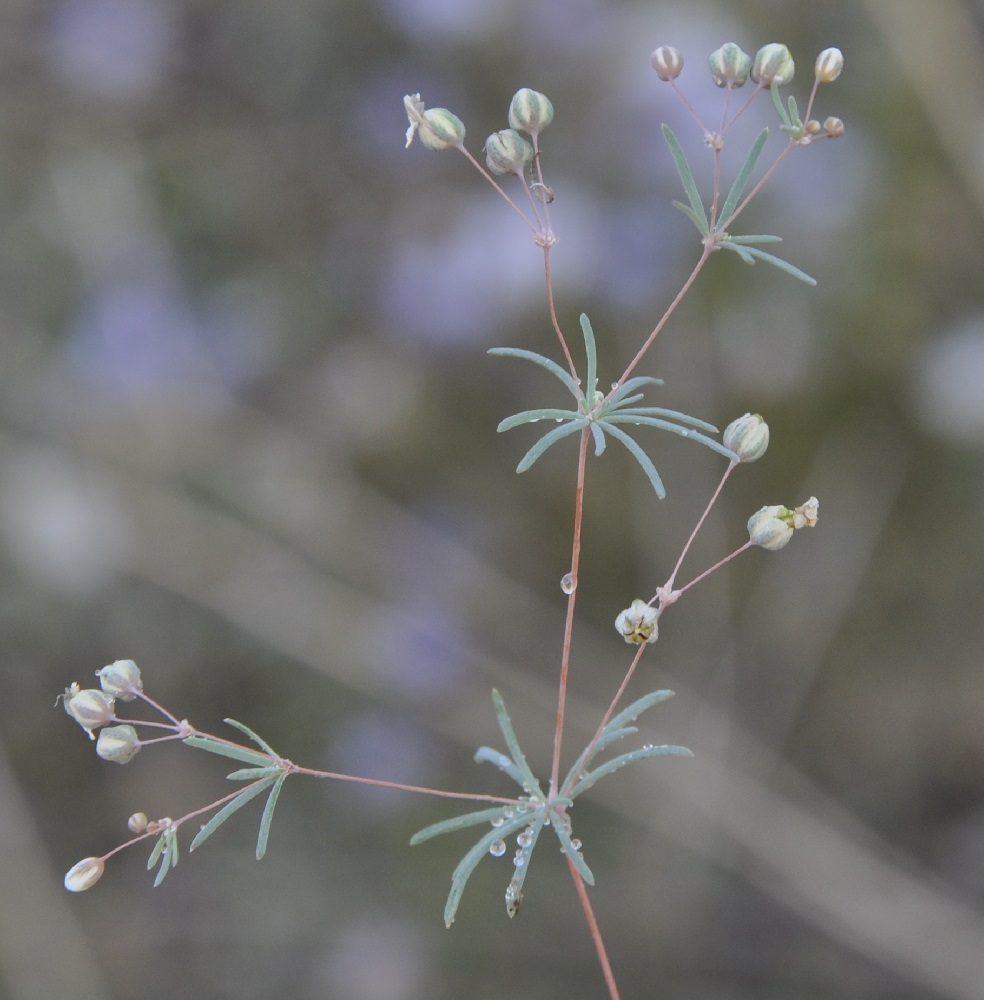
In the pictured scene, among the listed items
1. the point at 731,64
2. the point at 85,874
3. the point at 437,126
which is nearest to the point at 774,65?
the point at 731,64

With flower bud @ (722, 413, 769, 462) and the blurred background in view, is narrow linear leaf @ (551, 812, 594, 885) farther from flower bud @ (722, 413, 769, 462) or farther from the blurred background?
the blurred background

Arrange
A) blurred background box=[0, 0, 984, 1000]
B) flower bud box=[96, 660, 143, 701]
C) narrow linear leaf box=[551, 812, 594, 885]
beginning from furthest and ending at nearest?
blurred background box=[0, 0, 984, 1000] → flower bud box=[96, 660, 143, 701] → narrow linear leaf box=[551, 812, 594, 885]

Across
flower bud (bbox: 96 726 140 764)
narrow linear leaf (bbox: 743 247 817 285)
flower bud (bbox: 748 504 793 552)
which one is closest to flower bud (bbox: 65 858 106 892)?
flower bud (bbox: 96 726 140 764)

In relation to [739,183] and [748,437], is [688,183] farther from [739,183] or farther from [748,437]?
[748,437]

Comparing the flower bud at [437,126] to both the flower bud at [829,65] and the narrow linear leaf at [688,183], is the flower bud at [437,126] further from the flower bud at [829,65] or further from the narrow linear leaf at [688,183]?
the flower bud at [829,65]

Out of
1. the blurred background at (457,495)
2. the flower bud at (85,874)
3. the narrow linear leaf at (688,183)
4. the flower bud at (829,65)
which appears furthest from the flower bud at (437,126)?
the blurred background at (457,495)

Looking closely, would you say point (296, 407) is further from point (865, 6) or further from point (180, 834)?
point (865, 6)
